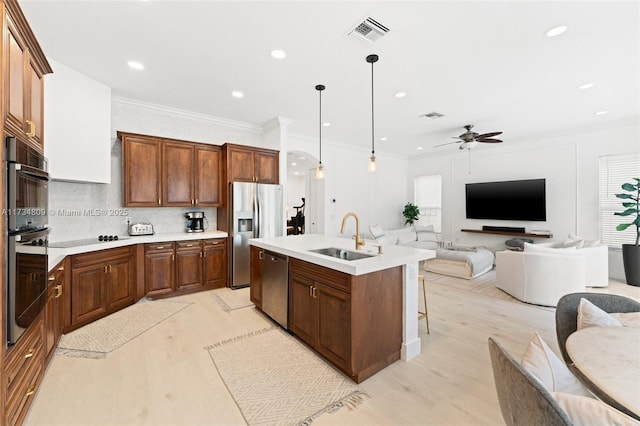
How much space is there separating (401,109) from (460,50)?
1710 millimetres

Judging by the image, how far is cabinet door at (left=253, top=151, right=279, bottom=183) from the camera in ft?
15.7

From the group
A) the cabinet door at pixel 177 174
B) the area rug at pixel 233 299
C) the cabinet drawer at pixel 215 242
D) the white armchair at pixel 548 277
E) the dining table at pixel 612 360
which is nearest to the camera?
the dining table at pixel 612 360

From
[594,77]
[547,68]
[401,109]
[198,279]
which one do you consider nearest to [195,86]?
[198,279]

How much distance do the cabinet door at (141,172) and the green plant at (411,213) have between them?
21.2 ft

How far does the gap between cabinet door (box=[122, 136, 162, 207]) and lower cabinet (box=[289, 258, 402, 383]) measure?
279 centimetres

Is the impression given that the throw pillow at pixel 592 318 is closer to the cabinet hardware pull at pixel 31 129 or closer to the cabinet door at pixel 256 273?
the cabinet door at pixel 256 273

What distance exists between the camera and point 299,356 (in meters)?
2.52

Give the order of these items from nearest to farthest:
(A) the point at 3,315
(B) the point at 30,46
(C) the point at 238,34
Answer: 1. (A) the point at 3,315
2. (B) the point at 30,46
3. (C) the point at 238,34

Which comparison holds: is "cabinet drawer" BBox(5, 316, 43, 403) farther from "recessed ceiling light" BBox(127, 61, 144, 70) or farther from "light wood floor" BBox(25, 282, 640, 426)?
"recessed ceiling light" BBox(127, 61, 144, 70)

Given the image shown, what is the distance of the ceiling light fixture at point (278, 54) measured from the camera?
2.78 m

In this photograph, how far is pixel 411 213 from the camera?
8.11 metres

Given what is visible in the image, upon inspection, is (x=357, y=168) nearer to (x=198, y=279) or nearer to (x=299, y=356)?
(x=198, y=279)

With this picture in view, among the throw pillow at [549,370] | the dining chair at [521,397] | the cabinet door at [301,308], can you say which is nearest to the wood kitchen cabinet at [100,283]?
the cabinet door at [301,308]

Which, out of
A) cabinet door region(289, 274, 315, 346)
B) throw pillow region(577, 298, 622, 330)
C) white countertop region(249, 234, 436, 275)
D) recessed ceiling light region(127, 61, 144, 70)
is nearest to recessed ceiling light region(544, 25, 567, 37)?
white countertop region(249, 234, 436, 275)
